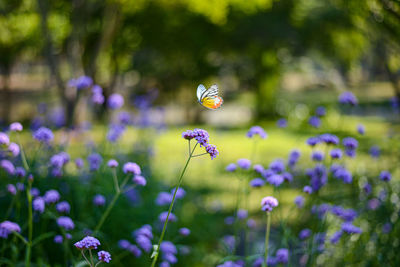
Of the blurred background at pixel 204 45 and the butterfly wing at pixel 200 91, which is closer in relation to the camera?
the butterfly wing at pixel 200 91

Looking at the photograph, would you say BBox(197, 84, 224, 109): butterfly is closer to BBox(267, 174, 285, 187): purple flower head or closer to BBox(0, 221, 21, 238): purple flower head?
BBox(267, 174, 285, 187): purple flower head

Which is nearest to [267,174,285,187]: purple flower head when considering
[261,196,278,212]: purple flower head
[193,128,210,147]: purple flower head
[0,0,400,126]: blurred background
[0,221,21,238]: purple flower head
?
[261,196,278,212]: purple flower head

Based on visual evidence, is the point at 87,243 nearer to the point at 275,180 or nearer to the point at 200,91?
the point at 200,91

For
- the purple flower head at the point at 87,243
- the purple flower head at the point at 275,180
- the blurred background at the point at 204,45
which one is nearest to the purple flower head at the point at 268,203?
the purple flower head at the point at 275,180

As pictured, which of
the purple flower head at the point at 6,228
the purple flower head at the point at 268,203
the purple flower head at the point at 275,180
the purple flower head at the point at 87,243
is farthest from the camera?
the purple flower head at the point at 275,180

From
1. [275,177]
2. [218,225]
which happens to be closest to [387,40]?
[218,225]

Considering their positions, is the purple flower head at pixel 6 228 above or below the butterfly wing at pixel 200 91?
below

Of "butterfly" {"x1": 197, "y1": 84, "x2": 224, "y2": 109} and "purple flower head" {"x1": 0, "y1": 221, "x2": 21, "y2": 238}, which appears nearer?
"butterfly" {"x1": 197, "y1": 84, "x2": 224, "y2": 109}

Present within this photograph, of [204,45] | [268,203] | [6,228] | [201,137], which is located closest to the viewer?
[201,137]

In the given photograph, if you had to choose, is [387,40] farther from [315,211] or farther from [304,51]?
[304,51]

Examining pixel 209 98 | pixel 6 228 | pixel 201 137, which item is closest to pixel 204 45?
pixel 6 228

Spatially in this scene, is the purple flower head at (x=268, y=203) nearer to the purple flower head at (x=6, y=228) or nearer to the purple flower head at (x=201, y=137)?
the purple flower head at (x=201, y=137)

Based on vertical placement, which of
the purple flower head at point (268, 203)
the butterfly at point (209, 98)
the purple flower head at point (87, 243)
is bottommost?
the purple flower head at point (87, 243)

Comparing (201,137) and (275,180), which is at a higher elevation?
(201,137)
